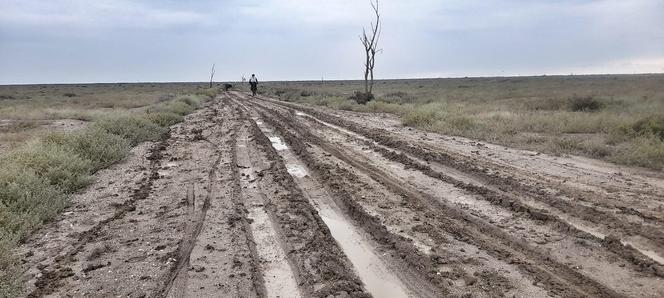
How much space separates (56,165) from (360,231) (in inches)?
251

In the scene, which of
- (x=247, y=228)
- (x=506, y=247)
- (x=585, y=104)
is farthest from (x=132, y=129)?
(x=585, y=104)

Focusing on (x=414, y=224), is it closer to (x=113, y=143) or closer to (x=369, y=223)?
→ (x=369, y=223)

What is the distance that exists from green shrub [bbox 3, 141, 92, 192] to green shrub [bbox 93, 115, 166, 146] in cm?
455

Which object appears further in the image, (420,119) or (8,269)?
(420,119)

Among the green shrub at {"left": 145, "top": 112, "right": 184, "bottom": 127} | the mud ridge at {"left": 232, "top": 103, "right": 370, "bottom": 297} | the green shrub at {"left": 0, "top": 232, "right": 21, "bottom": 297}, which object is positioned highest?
the green shrub at {"left": 0, "top": 232, "right": 21, "bottom": 297}

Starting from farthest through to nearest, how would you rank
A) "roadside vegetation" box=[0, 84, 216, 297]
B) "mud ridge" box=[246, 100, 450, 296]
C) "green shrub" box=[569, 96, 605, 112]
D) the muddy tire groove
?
"green shrub" box=[569, 96, 605, 112]
"roadside vegetation" box=[0, 84, 216, 297]
"mud ridge" box=[246, 100, 450, 296]
the muddy tire groove

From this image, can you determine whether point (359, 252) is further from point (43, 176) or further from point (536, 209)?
point (43, 176)

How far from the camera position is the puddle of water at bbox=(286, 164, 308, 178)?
980 cm

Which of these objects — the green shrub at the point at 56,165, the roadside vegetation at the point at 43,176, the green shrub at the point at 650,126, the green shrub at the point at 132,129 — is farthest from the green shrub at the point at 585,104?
the green shrub at the point at 56,165

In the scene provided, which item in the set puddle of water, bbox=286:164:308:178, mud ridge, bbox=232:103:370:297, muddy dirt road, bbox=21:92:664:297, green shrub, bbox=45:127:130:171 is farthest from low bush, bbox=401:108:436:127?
mud ridge, bbox=232:103:370:297

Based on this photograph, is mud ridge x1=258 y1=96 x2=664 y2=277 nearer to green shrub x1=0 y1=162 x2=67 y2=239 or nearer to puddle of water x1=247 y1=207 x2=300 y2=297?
puddle of water x1=247 y1=207 x2=300 y2=297

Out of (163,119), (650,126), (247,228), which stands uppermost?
(650,126)

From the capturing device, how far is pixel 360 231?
6.41m

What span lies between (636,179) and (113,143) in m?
11.9
